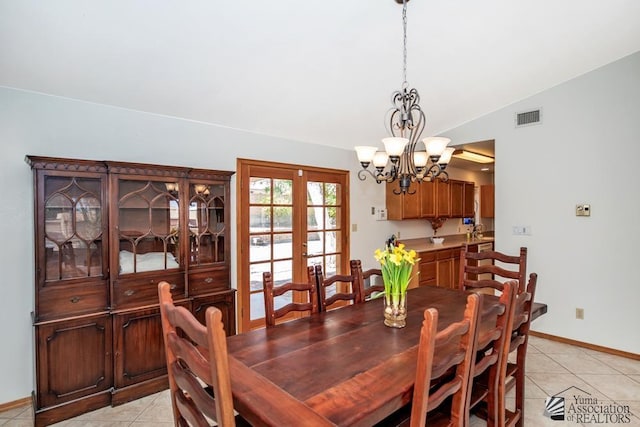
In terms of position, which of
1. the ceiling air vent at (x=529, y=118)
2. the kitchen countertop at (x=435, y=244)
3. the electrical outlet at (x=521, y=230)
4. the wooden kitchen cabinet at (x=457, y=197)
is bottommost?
the kitchen countertop at (x=435, y=244)

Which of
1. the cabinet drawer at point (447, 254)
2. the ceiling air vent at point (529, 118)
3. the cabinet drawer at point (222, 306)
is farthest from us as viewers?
the cabinet drawer at point (447, 254)

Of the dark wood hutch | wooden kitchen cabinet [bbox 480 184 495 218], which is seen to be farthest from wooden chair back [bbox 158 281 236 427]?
wooden kitchen cabinet [bbox 480 184 495 218]

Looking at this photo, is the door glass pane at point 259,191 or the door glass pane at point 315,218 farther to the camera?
the door glass pane at point 315,218

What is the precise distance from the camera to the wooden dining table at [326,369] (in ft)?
3.58

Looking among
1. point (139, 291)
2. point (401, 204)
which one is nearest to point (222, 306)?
point (139, 291)

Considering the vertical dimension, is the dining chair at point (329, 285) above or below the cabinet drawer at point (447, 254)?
above

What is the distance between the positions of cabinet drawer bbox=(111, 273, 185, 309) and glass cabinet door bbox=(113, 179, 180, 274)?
8 cm

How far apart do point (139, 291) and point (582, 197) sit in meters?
4.41

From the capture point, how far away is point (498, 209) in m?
4.31

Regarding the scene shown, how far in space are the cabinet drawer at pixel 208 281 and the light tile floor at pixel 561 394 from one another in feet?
2.71

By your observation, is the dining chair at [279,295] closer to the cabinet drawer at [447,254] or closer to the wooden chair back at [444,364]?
the wooden chair back at [444,364]

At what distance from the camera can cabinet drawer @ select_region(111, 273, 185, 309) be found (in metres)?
2.53

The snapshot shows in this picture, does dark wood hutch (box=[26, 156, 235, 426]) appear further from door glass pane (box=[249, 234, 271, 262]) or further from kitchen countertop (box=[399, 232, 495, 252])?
kitchen countertop (box=[399, 232, 495, 252])

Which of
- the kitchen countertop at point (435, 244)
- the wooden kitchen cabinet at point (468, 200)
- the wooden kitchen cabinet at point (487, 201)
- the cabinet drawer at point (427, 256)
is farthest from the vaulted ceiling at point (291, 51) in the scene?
the wooden kitchen cabinet at point (487, 201)
